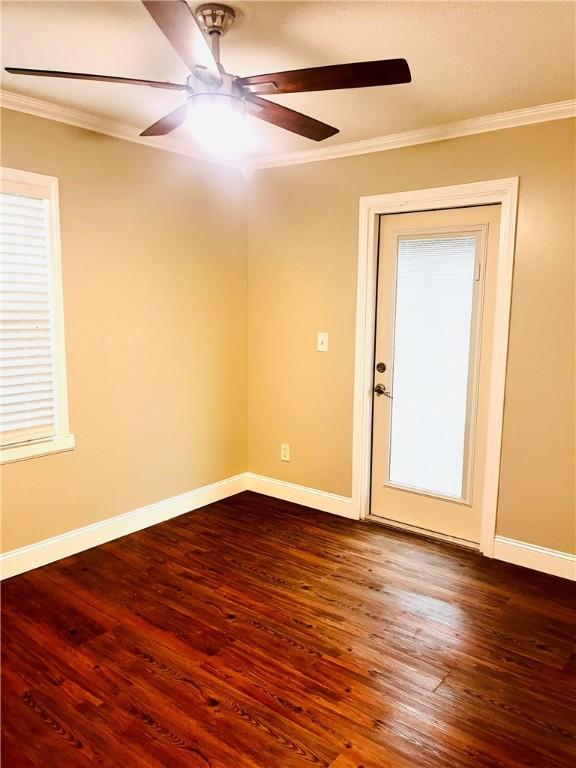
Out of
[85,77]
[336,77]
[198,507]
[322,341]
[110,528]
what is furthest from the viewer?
[198,507]

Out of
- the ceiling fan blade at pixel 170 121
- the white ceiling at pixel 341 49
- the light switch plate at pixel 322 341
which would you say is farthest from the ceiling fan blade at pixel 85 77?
the light switch plate at pixel 322 341

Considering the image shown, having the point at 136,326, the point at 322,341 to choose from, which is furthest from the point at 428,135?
the point at 136,326

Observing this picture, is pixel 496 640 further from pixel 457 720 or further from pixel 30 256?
pixel 30 256

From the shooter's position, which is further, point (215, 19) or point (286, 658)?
point (286, 658)

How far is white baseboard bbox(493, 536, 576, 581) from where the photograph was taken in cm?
294

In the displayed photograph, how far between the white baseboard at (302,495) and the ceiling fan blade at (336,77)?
2.67 metres

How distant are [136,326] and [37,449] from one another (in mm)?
934

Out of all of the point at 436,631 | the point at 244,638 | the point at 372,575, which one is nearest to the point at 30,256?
the point at 244,638

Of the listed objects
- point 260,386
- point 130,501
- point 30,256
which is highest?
point 30,256

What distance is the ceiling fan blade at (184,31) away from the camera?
1431 millimetres

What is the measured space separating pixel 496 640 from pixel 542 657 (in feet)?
0.63

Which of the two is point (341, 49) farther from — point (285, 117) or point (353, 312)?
point (353, 312)

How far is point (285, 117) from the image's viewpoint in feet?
7.07

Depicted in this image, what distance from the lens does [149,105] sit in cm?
279
